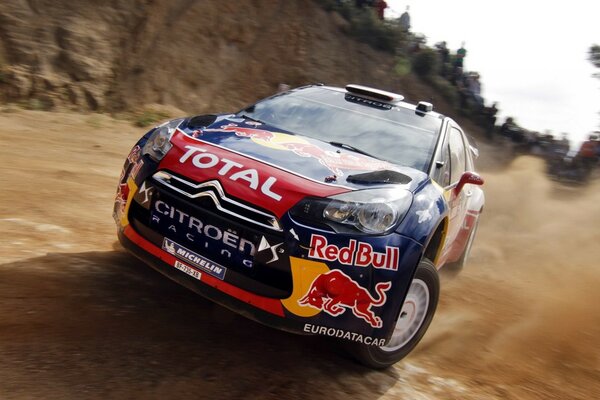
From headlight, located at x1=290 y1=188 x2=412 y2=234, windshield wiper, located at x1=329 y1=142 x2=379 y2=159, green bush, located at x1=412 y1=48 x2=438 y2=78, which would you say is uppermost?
green bush, located at x1=412 y1=48 x2=438 y2=78

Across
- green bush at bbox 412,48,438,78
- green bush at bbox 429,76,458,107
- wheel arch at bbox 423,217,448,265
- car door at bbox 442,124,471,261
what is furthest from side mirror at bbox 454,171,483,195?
green bush at bbox 412,48,438,78

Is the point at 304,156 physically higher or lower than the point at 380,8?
lower

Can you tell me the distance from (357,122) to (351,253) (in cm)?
171

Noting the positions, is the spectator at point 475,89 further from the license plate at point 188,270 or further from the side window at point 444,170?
the license plate at point 188,270

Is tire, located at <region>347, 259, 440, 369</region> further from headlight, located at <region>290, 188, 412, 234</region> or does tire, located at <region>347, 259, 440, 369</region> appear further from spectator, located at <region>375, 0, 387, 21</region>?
spectator, located at <region>375, 0, 387, 21</region>

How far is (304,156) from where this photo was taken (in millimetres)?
3682

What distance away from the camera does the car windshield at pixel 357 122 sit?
427 cm

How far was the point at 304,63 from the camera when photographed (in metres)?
16.7

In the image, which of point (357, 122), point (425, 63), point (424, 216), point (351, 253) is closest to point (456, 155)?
point (357, 122)

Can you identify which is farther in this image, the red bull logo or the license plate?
the red bull logo

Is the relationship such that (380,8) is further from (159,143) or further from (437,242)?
(159,143)

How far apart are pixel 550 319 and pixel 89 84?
1000 cm

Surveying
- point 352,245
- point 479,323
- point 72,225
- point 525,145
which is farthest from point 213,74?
point 352,245

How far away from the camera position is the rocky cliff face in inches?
459
